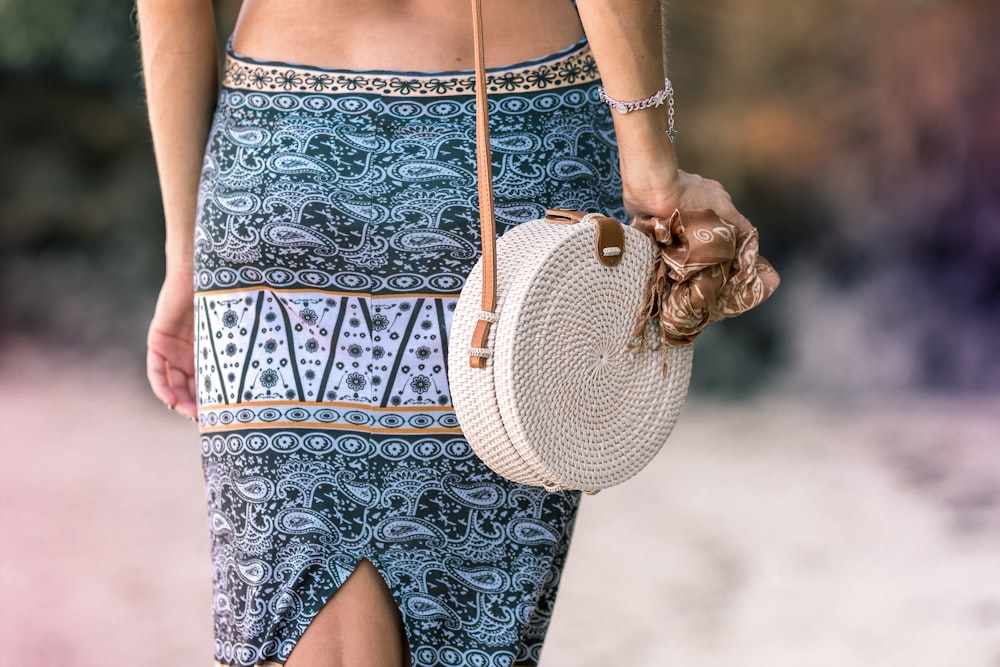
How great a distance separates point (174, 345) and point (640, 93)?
2.15 feet

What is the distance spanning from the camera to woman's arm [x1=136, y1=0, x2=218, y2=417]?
4.84ft

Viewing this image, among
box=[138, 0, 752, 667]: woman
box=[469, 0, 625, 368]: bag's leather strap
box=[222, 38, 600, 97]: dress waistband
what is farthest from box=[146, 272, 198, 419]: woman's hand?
box=[469, 0, 625, 368]: bag's leather strap

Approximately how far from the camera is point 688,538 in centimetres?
392

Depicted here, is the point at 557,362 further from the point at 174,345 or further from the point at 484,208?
the point at 174,345

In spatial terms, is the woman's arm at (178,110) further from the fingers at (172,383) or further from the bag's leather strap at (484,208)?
the bag's leather strap at (484,208)

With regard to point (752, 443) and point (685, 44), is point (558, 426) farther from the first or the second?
point (685, 44)

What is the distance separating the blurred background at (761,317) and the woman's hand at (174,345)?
2057 millimetres

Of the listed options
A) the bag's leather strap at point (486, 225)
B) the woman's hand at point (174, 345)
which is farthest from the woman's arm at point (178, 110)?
the bag's leather strap at point (486, 225)

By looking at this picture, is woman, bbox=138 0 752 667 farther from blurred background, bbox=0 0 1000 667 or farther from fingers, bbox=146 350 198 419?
blurred background, bbox=0 0 1000 667

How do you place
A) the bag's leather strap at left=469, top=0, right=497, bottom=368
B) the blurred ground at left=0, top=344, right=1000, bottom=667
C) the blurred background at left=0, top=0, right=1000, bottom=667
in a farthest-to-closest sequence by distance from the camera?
the blurred background at left=0, top=0, right=1000, bottom=667 < the blurred ground at left=0, top=344, right=1000, bottom=667 < the bag's leather strap at left=469, top=0, right=497, bottom=368

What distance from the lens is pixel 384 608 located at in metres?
1.36

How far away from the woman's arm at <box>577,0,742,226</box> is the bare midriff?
74mm

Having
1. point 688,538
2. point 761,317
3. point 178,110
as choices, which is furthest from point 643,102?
point 761,317

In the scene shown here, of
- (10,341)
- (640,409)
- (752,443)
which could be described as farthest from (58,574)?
(640,409)
